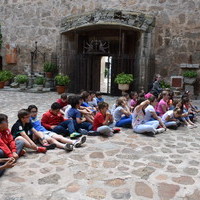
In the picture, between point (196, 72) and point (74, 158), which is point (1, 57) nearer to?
point (196, 72)

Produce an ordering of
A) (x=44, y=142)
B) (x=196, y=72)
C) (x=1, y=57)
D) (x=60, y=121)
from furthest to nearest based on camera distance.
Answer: (x=1, y=57)
(x=196, y=72)
(x=60, y=121)
(x=44, y=142)

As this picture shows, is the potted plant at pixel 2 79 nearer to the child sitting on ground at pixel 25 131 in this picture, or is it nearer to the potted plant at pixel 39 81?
the potted plant at pixel 39 81

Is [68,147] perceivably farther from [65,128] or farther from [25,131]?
[65,128]

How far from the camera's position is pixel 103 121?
6.49 m

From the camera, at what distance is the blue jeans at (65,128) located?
19.9ft

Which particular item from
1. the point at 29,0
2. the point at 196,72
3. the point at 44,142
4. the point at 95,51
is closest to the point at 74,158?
the point at 44,142

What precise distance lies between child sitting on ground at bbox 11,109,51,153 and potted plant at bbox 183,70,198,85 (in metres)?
9.00

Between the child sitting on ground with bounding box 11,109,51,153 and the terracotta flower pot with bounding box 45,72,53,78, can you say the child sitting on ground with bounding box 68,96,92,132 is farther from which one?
the terracotta flower pot with bounding box 45,72,53,78

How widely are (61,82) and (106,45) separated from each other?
12.1 feet

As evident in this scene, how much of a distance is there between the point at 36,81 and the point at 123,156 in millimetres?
11673

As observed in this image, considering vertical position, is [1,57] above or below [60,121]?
above

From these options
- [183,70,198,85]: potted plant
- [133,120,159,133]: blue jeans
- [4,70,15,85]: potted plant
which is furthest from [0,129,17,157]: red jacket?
[4,70,15,85]: potted plant

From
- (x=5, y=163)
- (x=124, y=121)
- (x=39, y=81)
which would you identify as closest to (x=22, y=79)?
(x=39, y=81)

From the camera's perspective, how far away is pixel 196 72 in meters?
13.0
